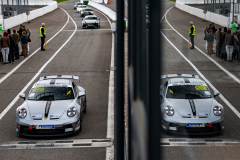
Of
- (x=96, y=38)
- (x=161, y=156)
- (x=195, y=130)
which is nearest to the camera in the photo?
(x=161, y=156)

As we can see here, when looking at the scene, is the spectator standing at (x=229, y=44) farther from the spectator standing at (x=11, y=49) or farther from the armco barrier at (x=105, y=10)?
the armco barrier at (x=105, y=10)

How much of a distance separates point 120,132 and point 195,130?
1441mm

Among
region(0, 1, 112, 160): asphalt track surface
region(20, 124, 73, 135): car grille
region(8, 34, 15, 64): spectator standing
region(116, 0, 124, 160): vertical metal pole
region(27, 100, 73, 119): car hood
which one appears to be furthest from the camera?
region(8, 34, 15, 64): spectator standing

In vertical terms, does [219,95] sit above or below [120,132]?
above

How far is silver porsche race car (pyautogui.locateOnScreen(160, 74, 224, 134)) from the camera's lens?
1213mm

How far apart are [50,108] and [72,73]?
290 inches

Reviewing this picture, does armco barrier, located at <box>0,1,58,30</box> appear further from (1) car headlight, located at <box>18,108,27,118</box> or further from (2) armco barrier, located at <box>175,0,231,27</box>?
(2) armco barrier, located at <box>175,0,231,27</box>

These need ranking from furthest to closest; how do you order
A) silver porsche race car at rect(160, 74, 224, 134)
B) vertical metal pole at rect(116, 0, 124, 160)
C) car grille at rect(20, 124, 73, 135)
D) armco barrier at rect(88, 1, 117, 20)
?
armco barrier at rect(88, 1, 117, 20) → car grille at rect(20, 124, 73, 135) → vertical metal pole at rect(116, 0, 124, 160) → silver porsche race car at rect(160, 74, 224, 134)

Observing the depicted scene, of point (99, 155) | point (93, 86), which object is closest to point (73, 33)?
point (93, 86)

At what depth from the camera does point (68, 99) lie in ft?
29.3

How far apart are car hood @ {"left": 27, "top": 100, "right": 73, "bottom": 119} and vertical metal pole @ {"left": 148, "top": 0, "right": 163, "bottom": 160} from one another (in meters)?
7.34

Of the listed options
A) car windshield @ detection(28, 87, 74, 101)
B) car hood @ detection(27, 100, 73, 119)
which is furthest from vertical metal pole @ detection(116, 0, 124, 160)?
car windshield @ detection(28, 87, 74, 101)

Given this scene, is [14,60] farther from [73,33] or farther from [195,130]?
[195,130]

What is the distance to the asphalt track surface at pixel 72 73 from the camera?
737cm
